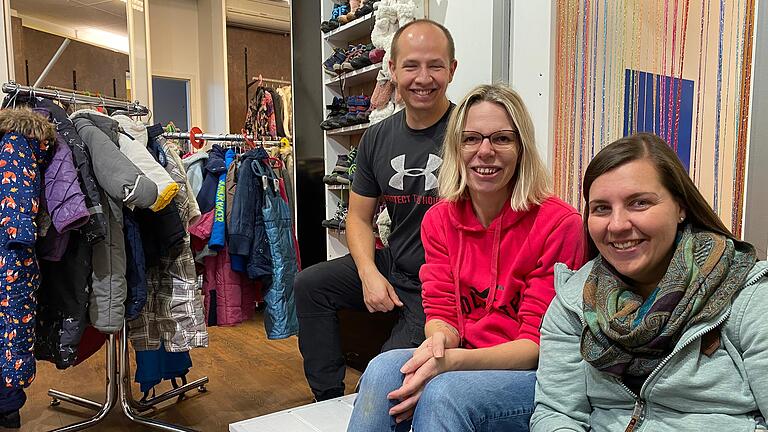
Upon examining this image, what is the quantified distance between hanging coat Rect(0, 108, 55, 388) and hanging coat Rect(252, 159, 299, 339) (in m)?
0.89

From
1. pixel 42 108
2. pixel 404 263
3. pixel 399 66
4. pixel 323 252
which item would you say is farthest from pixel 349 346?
pixel 42 108

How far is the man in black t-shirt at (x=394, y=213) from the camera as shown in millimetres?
1771

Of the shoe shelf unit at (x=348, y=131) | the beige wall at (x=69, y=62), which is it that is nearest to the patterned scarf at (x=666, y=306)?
the shoe shelf unit at (x=348, y=131)

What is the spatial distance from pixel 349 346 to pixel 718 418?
78.8 inches

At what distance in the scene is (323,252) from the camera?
11.5ft

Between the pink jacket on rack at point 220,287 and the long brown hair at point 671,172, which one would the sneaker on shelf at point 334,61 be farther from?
the long brown hair at point 671,172

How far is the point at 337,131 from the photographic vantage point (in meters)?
3.16

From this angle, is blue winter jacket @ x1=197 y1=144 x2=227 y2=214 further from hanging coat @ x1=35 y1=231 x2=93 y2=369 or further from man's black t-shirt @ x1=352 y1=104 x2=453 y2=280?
man's black t-shirt @ x1=352 y1=104 x2=453 y2=280

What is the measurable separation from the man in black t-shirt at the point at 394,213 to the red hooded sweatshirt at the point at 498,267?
33cm

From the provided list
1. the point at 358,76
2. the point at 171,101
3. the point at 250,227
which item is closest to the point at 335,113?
the point at 358,76

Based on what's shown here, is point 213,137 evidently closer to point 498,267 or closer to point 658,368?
point 498,267

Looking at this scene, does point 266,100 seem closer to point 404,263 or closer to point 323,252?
point 323,252

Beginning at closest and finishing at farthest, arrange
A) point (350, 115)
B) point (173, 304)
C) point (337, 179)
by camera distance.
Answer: point (173, 304)
point (350, 115)
point (337, 179)

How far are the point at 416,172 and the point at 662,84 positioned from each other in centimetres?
75
